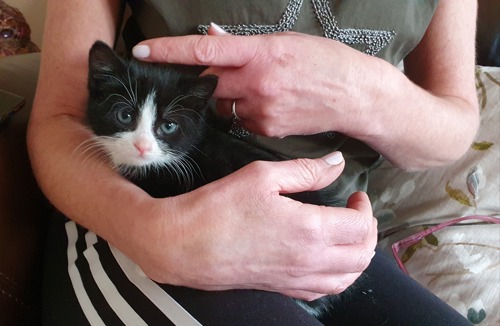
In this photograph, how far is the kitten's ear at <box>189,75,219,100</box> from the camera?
65 centimetres

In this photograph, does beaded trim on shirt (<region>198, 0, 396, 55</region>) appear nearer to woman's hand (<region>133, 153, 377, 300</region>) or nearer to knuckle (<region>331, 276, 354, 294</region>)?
woman's hand (<region>133, 153, 377, 300</region>)

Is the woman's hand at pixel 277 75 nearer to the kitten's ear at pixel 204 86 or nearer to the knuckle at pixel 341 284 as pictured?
the kitten's ear at pixel 204 86

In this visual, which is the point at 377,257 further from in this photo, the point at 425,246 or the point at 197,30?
the point at 197,30

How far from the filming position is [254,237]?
59 cm

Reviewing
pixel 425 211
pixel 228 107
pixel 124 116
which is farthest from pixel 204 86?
pixel 425 211

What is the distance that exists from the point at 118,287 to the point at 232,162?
0.82 feet

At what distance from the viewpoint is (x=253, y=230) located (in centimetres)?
59

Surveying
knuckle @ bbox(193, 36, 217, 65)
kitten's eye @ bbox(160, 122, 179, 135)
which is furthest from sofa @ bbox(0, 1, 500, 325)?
knuckle @ bbox(193, 36, 217, 65)

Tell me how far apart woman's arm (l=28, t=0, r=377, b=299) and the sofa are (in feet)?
0.23

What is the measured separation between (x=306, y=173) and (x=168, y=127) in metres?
0.24

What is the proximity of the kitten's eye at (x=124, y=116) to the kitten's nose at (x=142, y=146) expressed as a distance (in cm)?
4

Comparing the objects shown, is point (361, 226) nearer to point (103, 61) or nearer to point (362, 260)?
point (362, 260)

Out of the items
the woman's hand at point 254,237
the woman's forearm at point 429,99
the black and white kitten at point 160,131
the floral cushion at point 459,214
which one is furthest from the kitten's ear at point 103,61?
the floral cushion at point 459,214

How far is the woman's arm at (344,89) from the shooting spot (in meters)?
0.63
